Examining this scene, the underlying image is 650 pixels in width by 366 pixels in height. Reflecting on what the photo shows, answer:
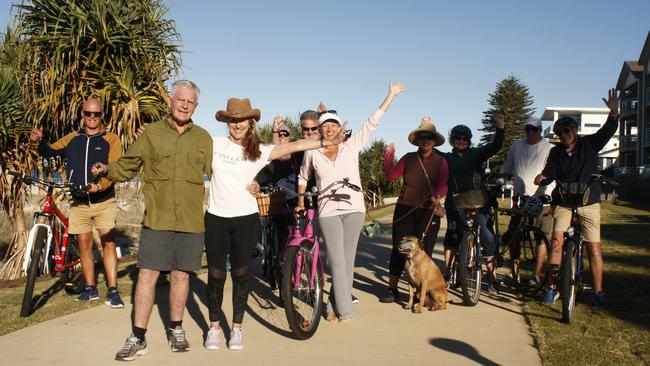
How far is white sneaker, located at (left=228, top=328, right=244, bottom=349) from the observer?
206 inches

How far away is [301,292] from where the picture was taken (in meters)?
5.88

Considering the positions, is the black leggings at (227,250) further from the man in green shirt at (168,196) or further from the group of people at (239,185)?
the man in green shirt at (168,196)

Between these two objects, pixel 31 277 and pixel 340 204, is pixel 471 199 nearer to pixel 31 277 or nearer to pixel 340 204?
pixel 340 204

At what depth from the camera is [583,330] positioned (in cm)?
592

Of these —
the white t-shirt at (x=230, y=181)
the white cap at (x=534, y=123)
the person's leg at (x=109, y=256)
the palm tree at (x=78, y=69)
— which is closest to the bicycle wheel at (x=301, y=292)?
the white t-shirt at (x=230, y=181)

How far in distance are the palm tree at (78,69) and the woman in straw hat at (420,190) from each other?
431 centimetres

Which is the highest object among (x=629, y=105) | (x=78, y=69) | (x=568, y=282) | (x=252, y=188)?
(x=629, y=105)

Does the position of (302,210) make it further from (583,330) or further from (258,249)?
(583,330)

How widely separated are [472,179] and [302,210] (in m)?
2.27

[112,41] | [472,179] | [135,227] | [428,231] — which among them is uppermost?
[112,41]

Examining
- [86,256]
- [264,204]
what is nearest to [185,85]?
[264,204]

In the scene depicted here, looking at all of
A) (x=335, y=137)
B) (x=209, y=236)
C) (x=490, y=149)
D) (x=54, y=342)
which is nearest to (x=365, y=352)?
(x=209, y=236)

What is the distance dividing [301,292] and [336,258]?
0.59 meters

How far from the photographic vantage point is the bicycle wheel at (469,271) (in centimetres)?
687
